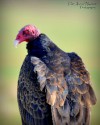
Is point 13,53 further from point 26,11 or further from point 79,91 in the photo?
point 79,91

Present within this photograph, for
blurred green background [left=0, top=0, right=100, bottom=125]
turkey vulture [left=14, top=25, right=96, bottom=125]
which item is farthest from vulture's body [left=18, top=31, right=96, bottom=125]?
blurred green background [left=0, top=0, right=100, bottom=125]

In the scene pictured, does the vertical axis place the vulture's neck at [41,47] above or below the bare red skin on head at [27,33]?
below

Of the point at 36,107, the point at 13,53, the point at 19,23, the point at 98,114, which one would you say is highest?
the point at 19,23

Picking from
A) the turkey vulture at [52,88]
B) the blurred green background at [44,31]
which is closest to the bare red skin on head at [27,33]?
the turkey vulture at [52,88]

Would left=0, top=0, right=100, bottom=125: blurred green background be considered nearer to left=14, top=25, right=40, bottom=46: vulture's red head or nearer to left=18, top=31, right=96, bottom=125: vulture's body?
left=14, top=25, right=40, bottom=46: vulture's red head

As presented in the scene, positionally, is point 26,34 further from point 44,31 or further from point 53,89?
point 53,89

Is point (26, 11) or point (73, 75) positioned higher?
point (26, 11)

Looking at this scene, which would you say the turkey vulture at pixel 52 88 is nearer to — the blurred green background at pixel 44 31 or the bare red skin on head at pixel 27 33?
the bare red skin on head at pixel 27 33

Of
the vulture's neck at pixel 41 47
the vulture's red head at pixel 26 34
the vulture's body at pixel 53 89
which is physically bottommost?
the vulture's body at pixel 53 89

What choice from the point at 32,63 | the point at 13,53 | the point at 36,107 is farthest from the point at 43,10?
the point at 36,107
